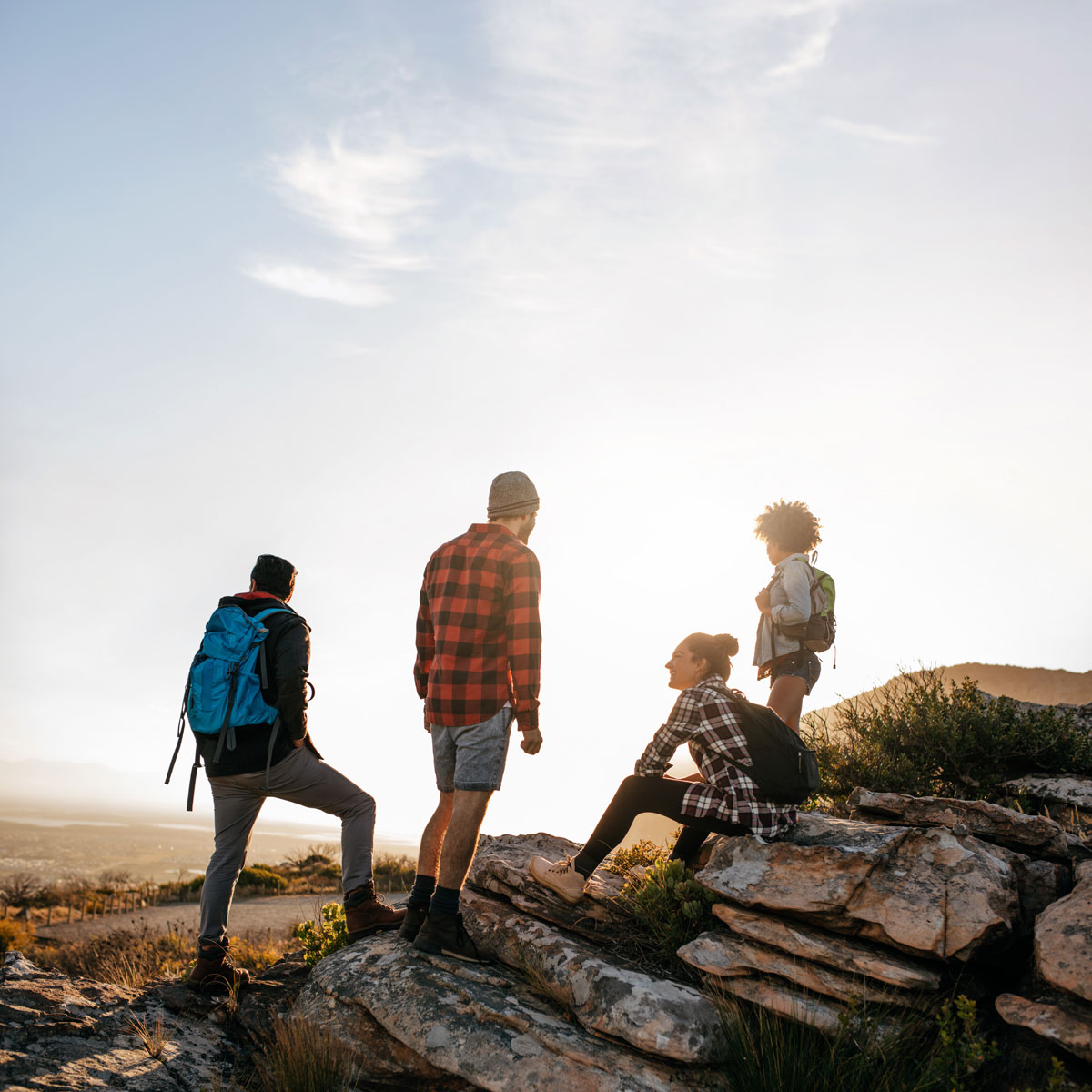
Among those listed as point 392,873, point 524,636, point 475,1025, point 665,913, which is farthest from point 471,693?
point 392,873

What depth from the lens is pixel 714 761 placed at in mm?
4836

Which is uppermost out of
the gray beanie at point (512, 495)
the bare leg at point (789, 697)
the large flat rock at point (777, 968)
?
the gray beanie at point (512, 495)

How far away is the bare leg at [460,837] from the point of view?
14.4 ft

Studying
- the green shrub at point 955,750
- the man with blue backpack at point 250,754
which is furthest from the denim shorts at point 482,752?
the green shrub at point 955,750

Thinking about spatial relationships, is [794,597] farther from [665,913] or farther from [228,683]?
[228,683]

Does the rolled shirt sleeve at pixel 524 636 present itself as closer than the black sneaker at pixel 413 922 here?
Yes

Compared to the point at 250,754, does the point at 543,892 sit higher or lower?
lower

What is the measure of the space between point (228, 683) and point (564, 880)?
8.71 ft

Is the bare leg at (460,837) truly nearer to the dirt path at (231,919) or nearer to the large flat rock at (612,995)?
the large flat rock at (612,995)

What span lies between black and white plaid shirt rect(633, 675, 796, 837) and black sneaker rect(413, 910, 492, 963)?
1529 millimetres

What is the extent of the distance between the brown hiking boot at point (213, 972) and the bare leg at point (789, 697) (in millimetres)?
4537

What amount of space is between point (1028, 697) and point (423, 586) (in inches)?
678

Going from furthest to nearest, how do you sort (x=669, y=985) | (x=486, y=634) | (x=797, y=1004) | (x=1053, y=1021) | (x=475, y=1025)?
(x=486, y=634)
(x=669, y=985)
(x=475, y=1025)
(x=797, y=1004)
(x=1053, y=1021)

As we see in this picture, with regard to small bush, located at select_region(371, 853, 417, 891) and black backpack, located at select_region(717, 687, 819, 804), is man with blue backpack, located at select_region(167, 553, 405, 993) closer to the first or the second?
black backpack, located at select_region(717, 687, 819, 804)
